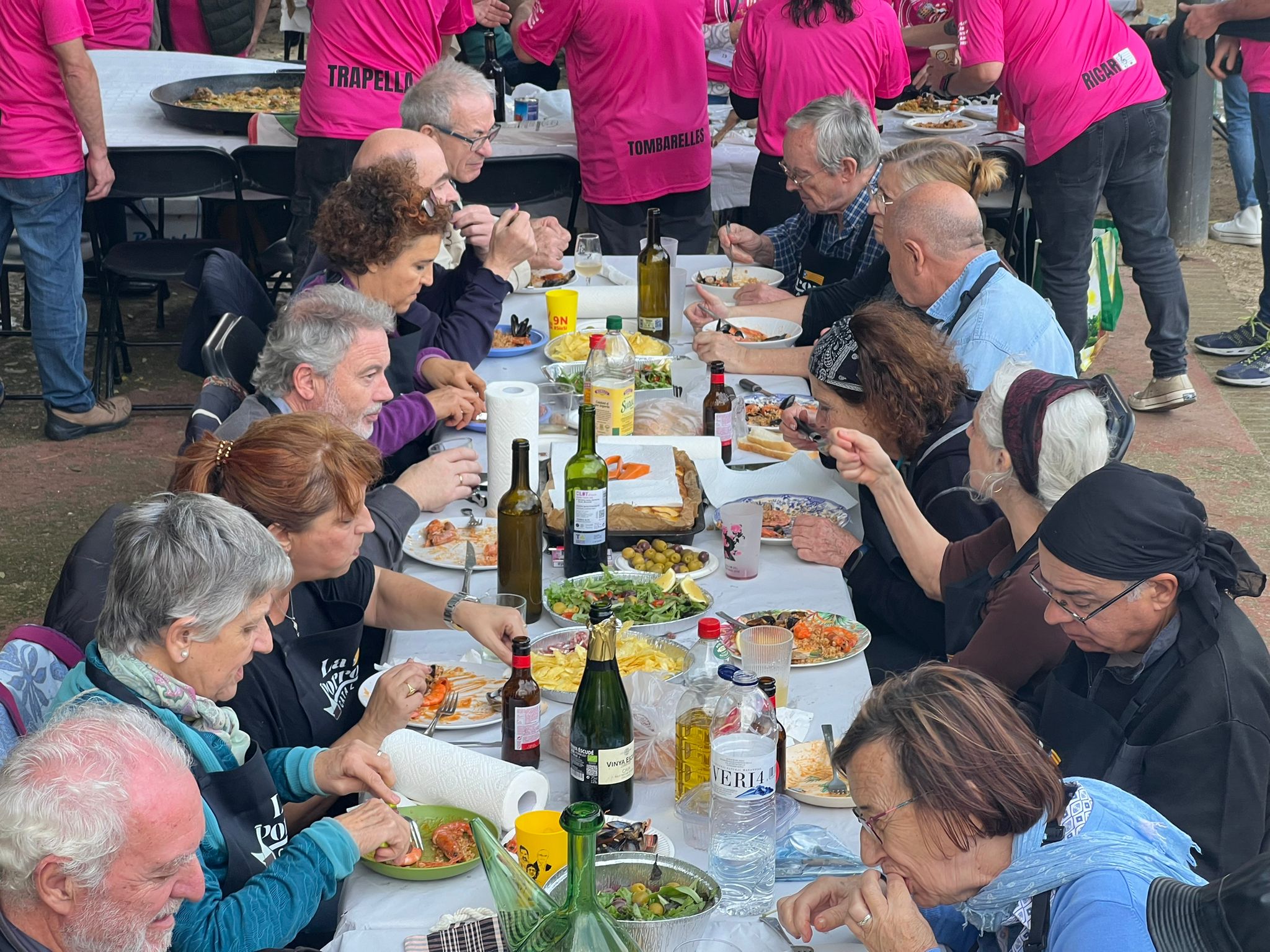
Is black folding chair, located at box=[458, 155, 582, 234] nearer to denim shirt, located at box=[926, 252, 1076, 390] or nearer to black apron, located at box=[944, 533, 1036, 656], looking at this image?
denim shirt, located at box=[926, 252, 1076, 390]

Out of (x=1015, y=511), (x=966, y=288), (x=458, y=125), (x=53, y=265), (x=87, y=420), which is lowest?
(x=87, y=420)

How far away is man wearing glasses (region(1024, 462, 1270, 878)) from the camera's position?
6.98 ft

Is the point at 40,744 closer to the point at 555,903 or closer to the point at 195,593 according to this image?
the point at 195,593

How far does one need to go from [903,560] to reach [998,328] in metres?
0.91

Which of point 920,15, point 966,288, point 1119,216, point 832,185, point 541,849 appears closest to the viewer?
point 541,849

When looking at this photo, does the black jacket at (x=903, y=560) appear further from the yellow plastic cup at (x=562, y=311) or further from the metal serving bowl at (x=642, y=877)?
the yellow plastic cup at (x=562, y=311)

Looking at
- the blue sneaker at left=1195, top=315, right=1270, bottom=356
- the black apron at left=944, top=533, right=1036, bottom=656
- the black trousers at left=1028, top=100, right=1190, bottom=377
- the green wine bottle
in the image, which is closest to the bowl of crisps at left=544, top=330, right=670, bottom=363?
the green wine bottle

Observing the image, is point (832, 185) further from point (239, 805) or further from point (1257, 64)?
point (239, 805)

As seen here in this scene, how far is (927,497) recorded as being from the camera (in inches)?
127

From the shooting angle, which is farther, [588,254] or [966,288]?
[588,254]

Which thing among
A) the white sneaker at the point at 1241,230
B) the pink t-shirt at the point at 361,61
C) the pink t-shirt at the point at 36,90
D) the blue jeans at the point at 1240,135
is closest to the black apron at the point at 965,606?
the pink t-shirt at the point at 361,61

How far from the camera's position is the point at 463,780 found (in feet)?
7.12

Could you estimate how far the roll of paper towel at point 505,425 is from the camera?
327 centimetres

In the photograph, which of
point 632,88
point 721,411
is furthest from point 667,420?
point 632,88
